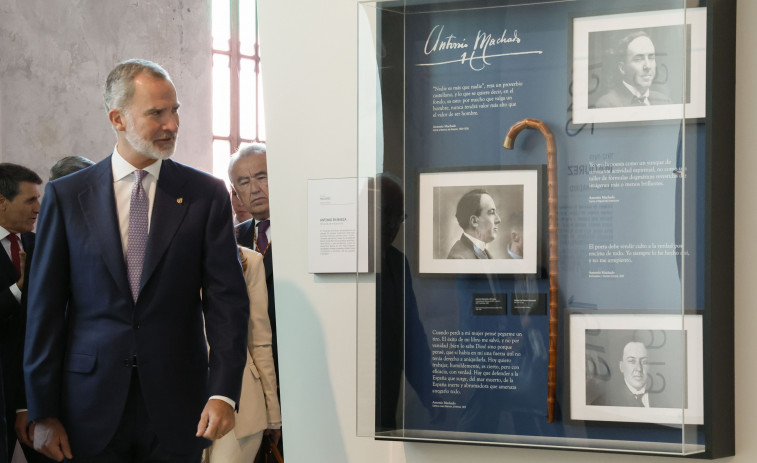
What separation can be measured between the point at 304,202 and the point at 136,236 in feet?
2.78

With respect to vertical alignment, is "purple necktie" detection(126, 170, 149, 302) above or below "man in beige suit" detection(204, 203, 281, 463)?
above

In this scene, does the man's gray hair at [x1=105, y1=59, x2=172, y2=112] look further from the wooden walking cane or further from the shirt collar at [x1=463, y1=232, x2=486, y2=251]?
the wooden walking cane

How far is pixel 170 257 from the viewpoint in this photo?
301 centimetres

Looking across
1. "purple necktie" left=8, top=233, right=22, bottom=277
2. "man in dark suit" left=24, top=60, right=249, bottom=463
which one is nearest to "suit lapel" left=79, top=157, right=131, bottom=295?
"man in dark suit" left=24, top=60, right=249, bottom=463

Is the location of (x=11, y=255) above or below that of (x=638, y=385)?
above

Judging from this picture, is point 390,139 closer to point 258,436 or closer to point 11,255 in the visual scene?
point 258,436

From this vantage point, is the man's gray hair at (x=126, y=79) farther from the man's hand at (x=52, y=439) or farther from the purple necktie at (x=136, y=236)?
the man's hand at (x=52, y=439)

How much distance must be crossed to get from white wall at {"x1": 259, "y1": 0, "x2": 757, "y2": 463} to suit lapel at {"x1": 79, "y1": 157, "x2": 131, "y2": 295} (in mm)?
841

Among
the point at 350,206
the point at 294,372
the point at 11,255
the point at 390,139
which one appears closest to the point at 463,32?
the point at 390,139

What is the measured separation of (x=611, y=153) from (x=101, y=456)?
1716 mm

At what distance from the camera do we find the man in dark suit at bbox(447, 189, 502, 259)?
3160 millimetres

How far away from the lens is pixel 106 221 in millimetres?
2986

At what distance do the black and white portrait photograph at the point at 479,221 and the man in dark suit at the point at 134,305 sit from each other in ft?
2.02
